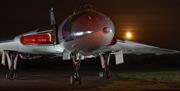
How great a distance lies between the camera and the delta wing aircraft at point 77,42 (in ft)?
57.7

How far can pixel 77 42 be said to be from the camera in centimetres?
1872

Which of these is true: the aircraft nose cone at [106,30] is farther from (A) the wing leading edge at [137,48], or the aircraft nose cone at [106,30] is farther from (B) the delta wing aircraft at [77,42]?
(A) the wing leading edge at [137,48]

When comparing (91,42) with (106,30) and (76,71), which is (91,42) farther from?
(76,71)

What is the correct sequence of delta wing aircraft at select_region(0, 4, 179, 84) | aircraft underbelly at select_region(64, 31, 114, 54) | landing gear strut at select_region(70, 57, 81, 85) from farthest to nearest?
landing gear strut at select_region(70, 57, 81, 85) → delta wing aircraft at select_region(0, 4, 179, 84) → aircraft underbelly at select_region(64, 31, 114, 54)

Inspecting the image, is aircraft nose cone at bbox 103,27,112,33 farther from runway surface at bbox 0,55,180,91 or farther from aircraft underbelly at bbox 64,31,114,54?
runway surface at bbox 0,55,180,91

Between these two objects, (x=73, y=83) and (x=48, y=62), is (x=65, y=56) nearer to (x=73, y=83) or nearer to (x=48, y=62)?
(x=73, y=83)

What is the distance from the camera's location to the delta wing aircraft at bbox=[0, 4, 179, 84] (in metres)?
17.6

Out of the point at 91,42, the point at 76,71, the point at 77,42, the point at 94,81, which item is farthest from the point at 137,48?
the point at 91,42

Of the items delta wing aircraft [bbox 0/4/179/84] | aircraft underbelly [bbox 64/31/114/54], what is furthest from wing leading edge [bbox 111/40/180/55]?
aircraft underbelly [bbox 64/31/114/54]

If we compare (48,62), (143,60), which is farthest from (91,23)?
(143,60)

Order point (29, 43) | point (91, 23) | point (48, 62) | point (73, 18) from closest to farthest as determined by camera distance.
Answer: point (91, 23)
point (73, 18)
point (29, 43)
point (48, 62)

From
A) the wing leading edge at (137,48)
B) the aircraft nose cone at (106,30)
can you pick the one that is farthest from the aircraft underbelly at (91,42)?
the wing leading edge at (137,48)

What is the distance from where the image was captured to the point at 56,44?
21188mm

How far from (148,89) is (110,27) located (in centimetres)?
288
